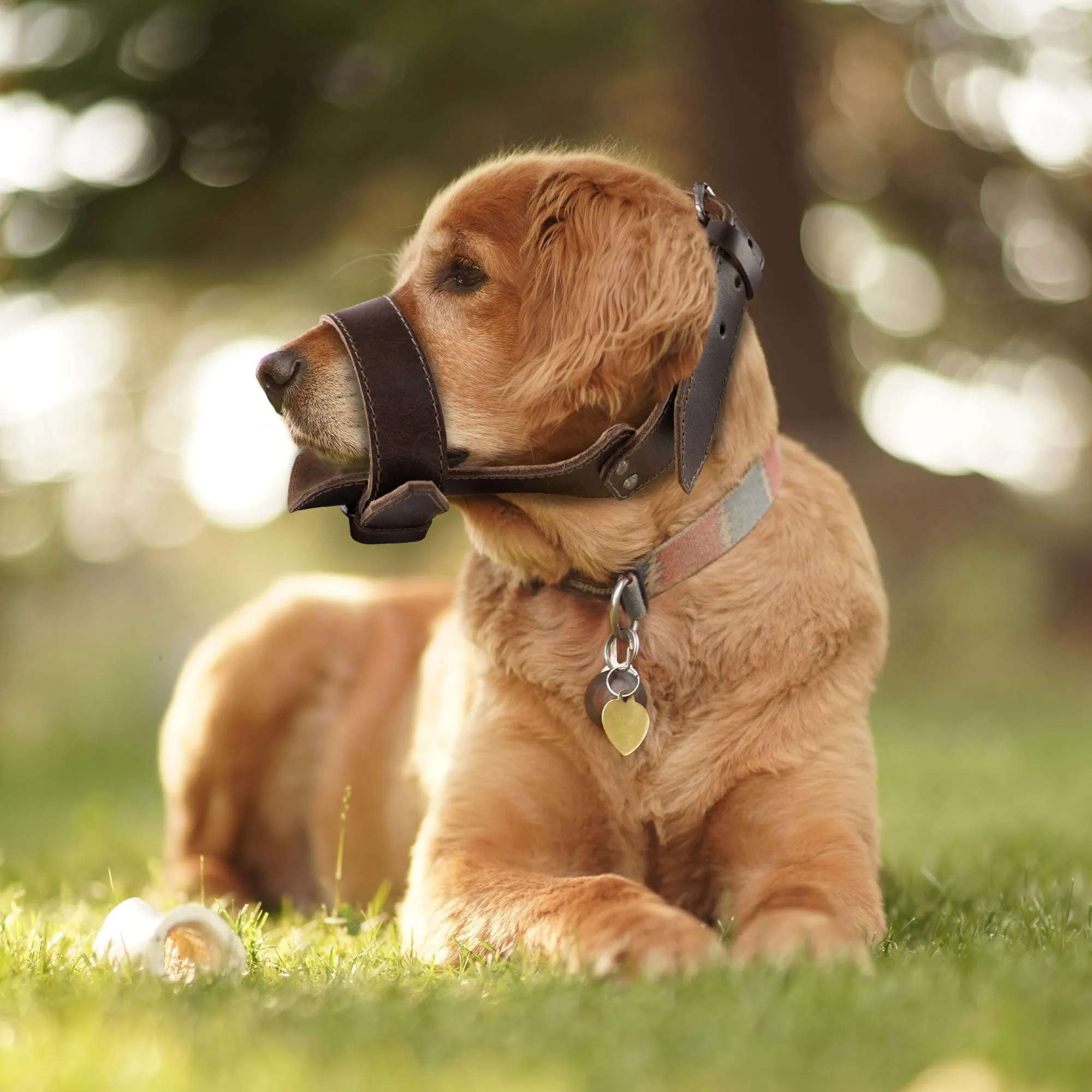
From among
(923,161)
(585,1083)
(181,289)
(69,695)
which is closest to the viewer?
(585,1083)

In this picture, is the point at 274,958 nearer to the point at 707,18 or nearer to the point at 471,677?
the point at 471,677

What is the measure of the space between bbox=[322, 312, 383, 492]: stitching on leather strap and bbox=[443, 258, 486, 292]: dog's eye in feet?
0.88

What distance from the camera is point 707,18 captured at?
12.6 meters

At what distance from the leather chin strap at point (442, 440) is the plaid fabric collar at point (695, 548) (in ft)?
0.48

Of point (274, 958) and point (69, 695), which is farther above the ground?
point (274, 958)

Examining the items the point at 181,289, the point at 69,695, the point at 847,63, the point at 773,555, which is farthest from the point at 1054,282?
the point at 773,555

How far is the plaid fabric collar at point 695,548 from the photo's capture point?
2.88 m

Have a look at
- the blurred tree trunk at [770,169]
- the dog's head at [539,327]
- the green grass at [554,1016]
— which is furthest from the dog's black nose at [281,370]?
the blurred tree trunk at [770,169]

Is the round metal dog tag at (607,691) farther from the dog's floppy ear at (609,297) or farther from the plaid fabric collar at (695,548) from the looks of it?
the dog's floppy ear at (609,297)

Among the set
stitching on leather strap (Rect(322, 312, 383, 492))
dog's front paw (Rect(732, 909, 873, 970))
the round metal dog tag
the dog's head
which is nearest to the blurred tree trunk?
the dog's head

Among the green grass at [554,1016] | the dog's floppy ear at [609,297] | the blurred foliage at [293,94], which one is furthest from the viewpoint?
the blurred foliage at [293,94]

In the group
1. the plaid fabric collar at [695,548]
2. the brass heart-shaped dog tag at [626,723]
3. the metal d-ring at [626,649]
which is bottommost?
the brass heart-shaped dog tag at [626,723]

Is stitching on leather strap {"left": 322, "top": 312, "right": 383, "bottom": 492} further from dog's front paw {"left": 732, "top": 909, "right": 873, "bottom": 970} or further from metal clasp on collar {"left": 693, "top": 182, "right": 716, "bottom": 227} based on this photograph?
dog's front paw {"left": 732, "top": 909, "right": 873, "bottom": 970}

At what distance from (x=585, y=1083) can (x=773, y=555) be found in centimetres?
159
